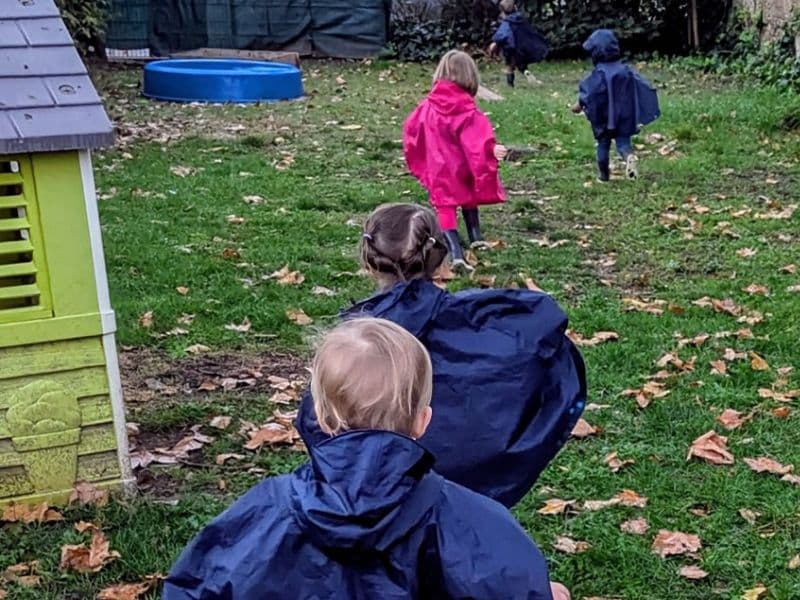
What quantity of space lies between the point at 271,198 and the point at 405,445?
7.68 meters

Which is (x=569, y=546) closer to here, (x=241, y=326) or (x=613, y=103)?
(x=241, y=326)

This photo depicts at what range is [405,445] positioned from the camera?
77.1 inches

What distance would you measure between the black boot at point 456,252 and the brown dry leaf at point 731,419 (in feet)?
8.86

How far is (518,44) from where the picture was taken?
1839 centimetres

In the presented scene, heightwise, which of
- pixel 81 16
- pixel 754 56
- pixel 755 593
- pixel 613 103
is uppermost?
pixel 81 16

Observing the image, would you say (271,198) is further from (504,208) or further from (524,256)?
(524,256)

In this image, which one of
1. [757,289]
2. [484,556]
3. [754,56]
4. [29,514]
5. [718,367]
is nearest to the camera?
[484,556]

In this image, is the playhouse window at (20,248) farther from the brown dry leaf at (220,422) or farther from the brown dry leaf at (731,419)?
the brown dry leaf at (731,419)

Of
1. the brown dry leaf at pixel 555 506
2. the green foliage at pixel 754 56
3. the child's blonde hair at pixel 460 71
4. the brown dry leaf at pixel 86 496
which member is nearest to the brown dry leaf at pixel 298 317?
the child's blonde hair at pixel 460 71

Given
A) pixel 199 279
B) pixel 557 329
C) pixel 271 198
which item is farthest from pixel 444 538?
pixel 271 198

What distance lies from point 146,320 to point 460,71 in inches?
105

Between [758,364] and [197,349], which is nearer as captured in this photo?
[758,364]

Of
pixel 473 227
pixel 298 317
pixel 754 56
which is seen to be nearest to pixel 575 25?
pixel 754 56

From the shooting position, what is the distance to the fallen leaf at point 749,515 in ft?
13.6
